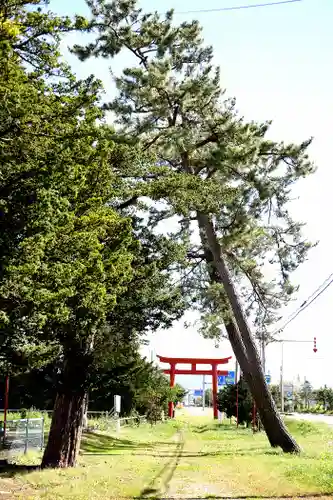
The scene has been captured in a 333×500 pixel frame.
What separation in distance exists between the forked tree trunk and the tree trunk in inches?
276

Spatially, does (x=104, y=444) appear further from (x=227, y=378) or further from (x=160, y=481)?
(x=227, y=378)

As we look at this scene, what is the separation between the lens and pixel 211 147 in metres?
17.9

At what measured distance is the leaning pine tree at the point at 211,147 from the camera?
55.1 feet

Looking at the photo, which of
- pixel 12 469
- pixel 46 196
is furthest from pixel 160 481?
pixel 46 196

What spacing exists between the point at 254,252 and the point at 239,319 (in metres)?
3.72

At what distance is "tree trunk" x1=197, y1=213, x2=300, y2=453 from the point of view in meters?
17.4

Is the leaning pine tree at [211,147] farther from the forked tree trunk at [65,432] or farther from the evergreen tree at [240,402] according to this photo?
the evergreen tree at [240,402]

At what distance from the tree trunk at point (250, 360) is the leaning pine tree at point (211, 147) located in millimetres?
34

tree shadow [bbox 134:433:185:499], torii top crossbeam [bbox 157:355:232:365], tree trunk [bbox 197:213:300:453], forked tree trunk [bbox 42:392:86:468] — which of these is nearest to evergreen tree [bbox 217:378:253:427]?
torii top crossbeam [bbox 157:355:232:365]

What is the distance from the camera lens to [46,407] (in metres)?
32.0

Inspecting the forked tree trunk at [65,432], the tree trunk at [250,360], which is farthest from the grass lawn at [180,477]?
the tree trunk at [250,360]

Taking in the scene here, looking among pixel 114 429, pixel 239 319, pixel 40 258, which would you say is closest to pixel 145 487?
pixel 40 258

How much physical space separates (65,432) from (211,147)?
10169 mm

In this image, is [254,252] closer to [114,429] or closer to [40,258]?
[114,429]
